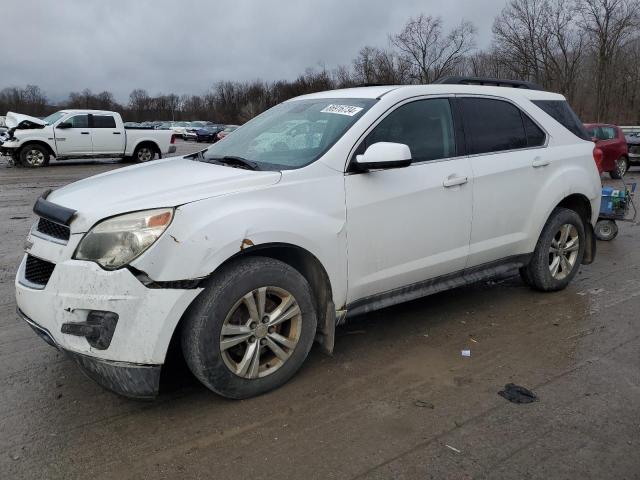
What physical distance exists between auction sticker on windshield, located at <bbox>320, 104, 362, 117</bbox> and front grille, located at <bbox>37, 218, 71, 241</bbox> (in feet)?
6.36

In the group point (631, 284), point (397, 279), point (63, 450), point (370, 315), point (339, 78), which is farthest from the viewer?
point (339, 78)

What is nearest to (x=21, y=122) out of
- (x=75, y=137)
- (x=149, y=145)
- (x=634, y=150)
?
(x=75, y=137)

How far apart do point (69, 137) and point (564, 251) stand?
57.2ft

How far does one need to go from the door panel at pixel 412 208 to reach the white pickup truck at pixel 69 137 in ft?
56.3

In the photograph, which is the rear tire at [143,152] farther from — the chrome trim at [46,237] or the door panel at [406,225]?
the door panel at [406,225]

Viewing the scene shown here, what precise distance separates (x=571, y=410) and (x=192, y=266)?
7.40ft

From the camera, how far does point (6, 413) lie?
10.0ft

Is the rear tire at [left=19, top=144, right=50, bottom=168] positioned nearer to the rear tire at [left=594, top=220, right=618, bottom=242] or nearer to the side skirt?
the rear tire at [left=594, top=220, right=618, bottom=242]

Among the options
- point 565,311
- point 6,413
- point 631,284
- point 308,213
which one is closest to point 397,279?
point 308,213

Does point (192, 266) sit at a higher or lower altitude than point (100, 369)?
higher

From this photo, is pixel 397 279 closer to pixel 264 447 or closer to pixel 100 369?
pixel 264 447

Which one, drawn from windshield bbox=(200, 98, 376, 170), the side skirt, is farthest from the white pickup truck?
the side skirt

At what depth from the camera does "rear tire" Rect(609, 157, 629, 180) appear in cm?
1556

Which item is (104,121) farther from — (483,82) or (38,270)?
(38,270)
